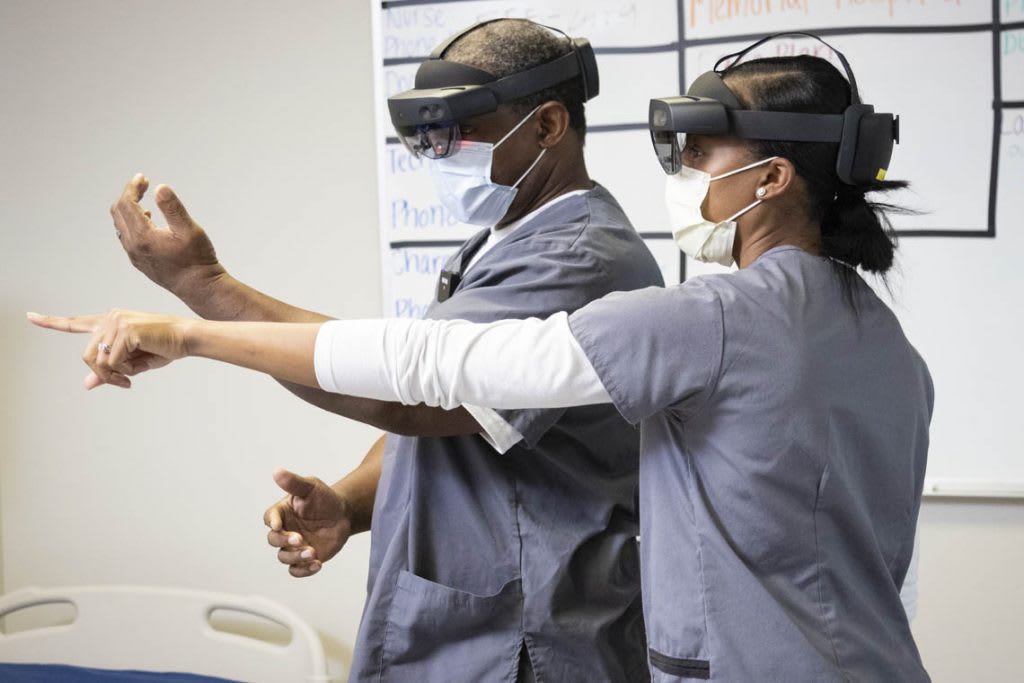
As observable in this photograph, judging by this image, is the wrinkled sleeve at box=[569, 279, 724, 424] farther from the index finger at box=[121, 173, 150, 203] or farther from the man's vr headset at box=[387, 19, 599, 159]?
the index finger at box=[121, 173, 150, 203]

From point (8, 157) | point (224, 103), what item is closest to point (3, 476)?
point (8, 157)

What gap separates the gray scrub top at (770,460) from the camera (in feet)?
2.90

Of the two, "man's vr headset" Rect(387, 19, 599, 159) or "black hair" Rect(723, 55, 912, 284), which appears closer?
"black hair" Rect(723, 55, 912, 284)

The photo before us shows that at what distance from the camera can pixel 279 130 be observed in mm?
2441

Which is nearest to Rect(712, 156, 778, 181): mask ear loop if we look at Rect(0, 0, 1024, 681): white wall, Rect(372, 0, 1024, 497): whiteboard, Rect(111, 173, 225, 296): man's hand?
Rect(111, 173, 225, 296): man's hand

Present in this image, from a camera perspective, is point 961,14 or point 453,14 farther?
point 453,14

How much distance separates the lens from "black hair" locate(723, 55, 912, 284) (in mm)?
999

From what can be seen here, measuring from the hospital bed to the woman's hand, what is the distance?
4.64 ft

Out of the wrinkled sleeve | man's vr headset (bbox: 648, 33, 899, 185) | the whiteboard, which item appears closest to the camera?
the wrinkled sleeve

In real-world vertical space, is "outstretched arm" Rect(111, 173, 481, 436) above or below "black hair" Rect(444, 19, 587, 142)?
below

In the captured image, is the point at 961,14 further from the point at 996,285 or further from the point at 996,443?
the point at 996,443

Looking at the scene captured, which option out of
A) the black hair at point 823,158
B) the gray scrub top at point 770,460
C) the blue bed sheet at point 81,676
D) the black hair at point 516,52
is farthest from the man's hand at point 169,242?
the blue bed sheet at point 81,676

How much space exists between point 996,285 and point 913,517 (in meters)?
1.23

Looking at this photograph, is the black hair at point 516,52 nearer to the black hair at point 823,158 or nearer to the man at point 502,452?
the man at point 502,452
